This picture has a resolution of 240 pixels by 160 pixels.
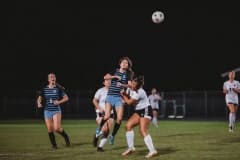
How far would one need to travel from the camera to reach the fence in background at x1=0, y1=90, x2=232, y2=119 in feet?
173

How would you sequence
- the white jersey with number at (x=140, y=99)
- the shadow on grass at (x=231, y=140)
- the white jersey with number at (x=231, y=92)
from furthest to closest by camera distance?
the white jersey with number at (x=231, y=92), the shadow on grass at (x=231, y=140), the white jersey with number at (x=140, y=99)

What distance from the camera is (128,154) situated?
14.5 meters

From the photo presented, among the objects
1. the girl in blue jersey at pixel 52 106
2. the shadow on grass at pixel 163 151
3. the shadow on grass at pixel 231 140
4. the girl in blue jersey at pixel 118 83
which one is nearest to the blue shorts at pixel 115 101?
the girl in blue jersey at pixel 118 83

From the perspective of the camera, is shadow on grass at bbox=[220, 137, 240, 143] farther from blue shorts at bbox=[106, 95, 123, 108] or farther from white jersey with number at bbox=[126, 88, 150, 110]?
white jersey with number at bbox=[126, 88, 150, 110]

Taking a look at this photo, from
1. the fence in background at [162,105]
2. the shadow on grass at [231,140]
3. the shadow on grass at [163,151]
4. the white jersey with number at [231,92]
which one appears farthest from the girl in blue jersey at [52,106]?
the fence in background at [162,105]

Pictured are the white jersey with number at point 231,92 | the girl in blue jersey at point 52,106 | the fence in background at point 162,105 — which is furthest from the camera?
the fence in background at point 162,105

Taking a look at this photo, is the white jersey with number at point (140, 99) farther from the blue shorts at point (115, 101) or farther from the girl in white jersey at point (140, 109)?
the blue shorts at point (115, 101)

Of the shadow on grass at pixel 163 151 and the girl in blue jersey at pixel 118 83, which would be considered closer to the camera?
the shadow on grass at pixel 163 151

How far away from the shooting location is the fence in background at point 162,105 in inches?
2078

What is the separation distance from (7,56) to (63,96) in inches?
1853

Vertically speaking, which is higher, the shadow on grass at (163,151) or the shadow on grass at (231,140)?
the shadow on grass at (231,140)

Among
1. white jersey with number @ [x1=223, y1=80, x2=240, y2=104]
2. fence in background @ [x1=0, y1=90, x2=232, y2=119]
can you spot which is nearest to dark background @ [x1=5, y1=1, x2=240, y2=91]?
fence in background @ [x1=0, y1=90, x2=232, y2=119]

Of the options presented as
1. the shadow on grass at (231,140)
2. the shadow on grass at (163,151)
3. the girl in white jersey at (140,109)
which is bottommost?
the shadow on grass at (163,151)

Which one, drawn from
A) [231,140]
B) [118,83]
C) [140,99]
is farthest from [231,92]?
[140,99]
